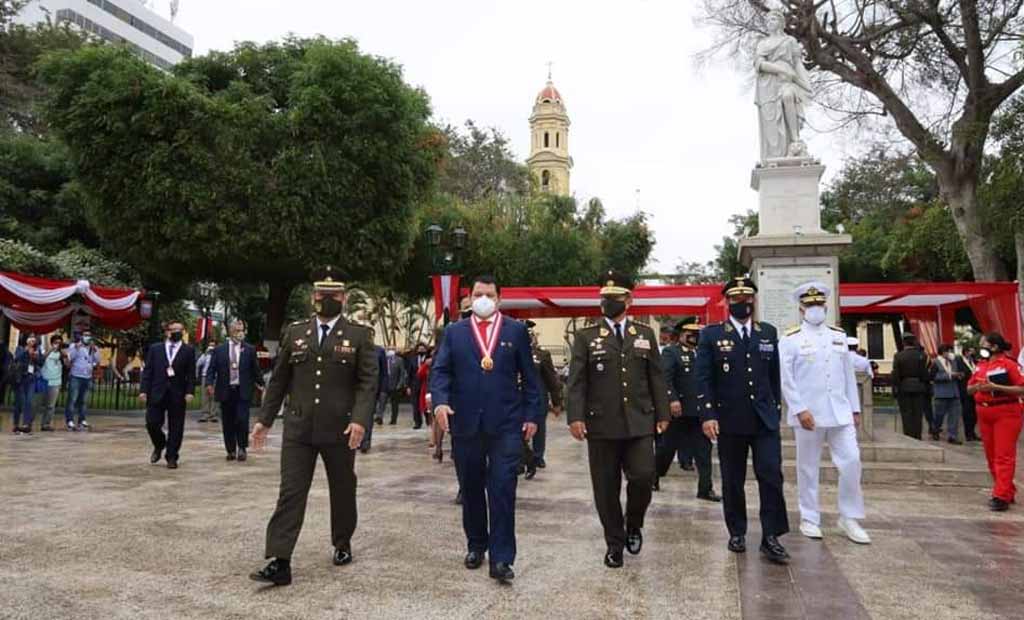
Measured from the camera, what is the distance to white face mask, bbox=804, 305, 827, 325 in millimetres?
5883

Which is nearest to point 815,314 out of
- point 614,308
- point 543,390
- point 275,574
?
point 614,308

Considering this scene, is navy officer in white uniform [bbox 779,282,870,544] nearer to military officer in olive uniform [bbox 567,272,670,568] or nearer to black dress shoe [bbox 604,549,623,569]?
military officer in olive uniform [bbox 567,272,670,568]

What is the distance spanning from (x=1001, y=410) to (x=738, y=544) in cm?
361

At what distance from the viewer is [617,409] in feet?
16.5

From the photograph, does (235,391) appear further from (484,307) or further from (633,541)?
(633,541)

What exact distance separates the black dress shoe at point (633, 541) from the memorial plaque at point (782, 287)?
17.9ft

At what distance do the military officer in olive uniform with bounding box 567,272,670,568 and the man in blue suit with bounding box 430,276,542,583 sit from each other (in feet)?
1.18

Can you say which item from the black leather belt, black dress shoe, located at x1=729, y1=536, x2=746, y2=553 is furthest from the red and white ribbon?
the black leather belt

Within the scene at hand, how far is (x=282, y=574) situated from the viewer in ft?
14.8

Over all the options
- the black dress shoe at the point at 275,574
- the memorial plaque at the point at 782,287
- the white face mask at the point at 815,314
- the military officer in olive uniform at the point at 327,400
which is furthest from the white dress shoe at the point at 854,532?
the memorial plaque at the point at 782,287

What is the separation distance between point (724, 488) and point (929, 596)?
142 cm

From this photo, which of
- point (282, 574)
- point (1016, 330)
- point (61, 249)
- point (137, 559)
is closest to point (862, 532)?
point (282, 574)

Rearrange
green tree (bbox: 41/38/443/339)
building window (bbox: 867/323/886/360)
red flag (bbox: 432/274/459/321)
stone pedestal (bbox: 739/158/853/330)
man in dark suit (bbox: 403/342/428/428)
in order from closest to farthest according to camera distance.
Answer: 1. stone pedestal (bbox: 739/158/853/330)
2. red flag (bbox: 432/274/459/321)
3. man in dark suit (bbox: 403/342/428/428)
4. green tree (bbox: 41/38/443/339)
5. building window (bbox: 867/323/886/360)

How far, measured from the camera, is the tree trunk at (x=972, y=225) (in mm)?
18438
